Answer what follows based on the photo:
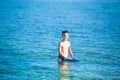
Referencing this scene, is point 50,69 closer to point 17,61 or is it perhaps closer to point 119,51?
Answer: point 17,61

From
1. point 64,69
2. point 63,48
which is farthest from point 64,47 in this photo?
point 64,69

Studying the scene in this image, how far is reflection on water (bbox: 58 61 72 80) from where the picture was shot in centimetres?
1842

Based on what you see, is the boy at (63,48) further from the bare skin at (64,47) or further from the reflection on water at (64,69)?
the reflection on water at (64,69)

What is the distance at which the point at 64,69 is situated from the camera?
1966cm

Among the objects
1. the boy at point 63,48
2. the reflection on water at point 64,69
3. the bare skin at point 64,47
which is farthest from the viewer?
the bare skin at point 64,47

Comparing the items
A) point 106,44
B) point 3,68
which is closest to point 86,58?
point 3,68

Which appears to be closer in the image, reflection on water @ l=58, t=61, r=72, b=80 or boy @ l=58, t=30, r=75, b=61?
reflection on water @ l=58, t=61, r=72, b=80

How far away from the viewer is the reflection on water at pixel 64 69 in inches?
725

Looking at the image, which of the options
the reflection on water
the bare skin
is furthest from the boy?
the reflection on water

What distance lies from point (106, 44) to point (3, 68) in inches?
460

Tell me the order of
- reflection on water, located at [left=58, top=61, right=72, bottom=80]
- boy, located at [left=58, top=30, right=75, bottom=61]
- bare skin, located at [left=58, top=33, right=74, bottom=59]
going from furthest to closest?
1. bare skin, located at [left=58, top=33, right=74, bottom=59]
2. boy, located at [left=58, top=30, right=75, bottom=61]
3. reflection on water, located at [left=58, top=61, right=72, bottom=80]

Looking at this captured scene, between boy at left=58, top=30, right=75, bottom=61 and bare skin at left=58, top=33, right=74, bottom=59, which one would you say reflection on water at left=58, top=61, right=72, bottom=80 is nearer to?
boy at left=58, top=30, right=75, bottom=61

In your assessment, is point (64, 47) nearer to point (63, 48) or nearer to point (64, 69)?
point (63, 48)

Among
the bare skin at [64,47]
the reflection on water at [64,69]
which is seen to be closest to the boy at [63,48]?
the bare skin at [64,47]
